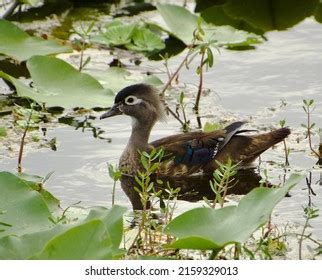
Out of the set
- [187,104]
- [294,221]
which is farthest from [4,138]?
[294,221]

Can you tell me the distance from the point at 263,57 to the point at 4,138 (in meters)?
2.81

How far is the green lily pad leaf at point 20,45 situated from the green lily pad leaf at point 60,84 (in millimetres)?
454

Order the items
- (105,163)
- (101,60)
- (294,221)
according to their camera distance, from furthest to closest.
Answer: (101,60) → (105,163) → (294,221)

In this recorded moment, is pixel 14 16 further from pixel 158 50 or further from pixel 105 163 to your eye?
pixel 105 163

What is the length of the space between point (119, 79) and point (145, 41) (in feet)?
3.81

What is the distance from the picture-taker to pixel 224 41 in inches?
419

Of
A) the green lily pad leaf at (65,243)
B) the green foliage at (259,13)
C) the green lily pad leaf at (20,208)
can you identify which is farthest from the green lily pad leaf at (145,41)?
the green lily pad leaf at (65,243)

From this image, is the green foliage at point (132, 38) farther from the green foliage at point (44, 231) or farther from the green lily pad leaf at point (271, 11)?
the green foliage at point (44, 231)

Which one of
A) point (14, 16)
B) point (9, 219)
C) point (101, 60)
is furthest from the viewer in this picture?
point (14, 16)

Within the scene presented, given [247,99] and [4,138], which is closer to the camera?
[4,138]

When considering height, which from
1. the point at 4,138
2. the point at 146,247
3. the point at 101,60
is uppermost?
the point at 101,60

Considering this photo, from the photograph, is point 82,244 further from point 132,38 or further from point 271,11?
point 271,11

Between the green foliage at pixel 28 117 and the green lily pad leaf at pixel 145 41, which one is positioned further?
the green lily pad leaf at pixel 145 41

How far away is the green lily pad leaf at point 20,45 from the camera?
29.4ft
